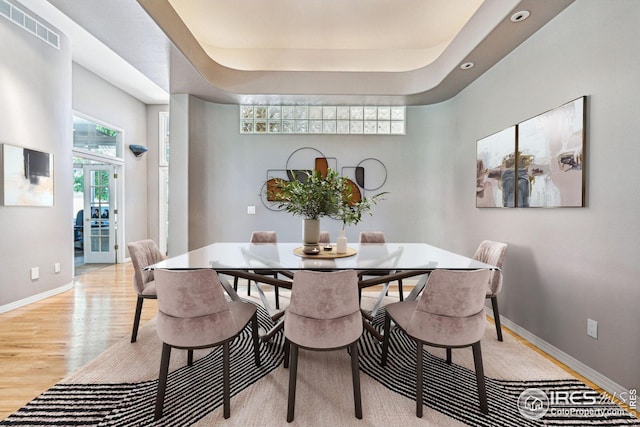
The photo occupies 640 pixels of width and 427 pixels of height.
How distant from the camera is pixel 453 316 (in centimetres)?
Answer: 160

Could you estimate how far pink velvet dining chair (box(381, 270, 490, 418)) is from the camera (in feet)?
5.18

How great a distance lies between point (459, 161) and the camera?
3766mm

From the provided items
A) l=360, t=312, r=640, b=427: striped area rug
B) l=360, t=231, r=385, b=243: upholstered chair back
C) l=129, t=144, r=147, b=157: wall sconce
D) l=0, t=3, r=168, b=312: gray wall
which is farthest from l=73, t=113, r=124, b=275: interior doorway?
l=360, t=312, r=640, b=427: striped area rug

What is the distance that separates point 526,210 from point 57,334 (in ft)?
14.1

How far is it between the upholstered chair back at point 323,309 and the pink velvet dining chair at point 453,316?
0.41 m

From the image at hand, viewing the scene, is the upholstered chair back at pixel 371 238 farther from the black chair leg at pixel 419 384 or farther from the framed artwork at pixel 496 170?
the black chair leg at pixel 419 384

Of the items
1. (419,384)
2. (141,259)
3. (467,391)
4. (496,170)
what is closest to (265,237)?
(141,259)

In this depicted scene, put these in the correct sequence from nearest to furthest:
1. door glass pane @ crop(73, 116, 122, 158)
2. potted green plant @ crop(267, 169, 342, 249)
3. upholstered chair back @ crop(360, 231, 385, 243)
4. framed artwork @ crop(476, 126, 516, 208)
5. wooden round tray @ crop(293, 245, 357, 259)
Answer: wooden round tray @ crop(293, 245, 357, 259), potted green plant @ crop(267, 169, 342, 249), framed artwork @ crop(476, 126, 516, 208), upholstered chair back @ crop(360, 231, 385, 243), door glass pane @ crop(73, 116, 122, 158)

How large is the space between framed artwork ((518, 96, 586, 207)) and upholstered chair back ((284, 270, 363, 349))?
1788mm

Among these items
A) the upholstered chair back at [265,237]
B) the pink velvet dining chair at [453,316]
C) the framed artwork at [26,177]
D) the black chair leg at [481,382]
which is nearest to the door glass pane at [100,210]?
the framed artwork at [26,177]

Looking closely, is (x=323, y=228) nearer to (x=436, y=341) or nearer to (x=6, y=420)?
(x=436, y=341)

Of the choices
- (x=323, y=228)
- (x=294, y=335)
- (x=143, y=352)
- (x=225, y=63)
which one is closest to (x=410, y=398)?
(x=294, y=335)

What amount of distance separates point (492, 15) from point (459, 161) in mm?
1699

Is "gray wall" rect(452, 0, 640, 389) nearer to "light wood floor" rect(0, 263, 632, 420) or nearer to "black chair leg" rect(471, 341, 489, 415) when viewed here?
"light wood floor" rect(0, 263, 632, 420)
